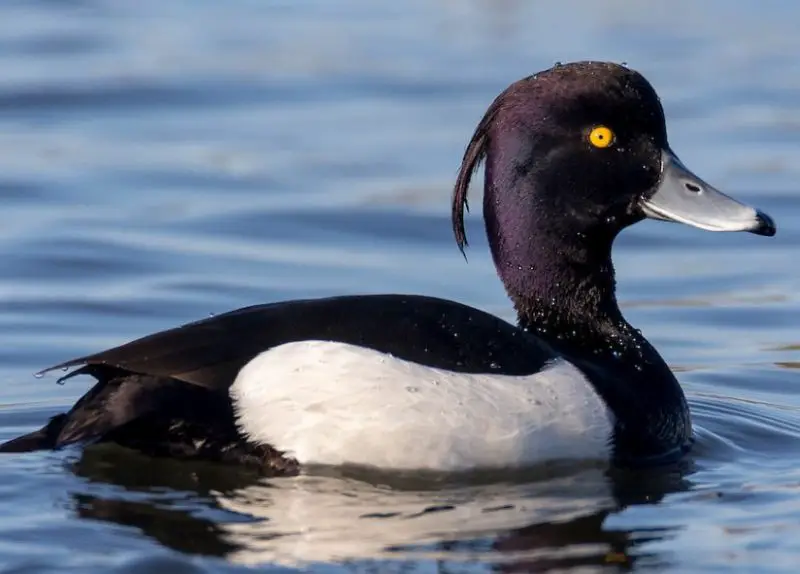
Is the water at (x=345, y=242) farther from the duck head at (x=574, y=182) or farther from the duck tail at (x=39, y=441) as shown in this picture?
the duck head at (x=574, y=182)

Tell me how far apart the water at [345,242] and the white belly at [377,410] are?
11cm

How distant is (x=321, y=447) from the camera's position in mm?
5887

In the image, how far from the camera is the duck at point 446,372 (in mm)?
5895

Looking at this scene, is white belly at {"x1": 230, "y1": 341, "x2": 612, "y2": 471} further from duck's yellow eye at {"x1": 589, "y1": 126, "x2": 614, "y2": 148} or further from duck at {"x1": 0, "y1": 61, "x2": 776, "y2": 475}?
duck's yellow eye at {"x1": 589, "y1": 126, "x2": 614, "y2": 148}

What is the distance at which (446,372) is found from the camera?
5969mm

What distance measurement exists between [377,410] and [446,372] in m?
0.25

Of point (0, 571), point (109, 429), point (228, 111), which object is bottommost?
point (0, 571)

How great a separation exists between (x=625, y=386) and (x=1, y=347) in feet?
9.51

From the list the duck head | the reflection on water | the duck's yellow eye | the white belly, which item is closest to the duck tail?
the reflection on water

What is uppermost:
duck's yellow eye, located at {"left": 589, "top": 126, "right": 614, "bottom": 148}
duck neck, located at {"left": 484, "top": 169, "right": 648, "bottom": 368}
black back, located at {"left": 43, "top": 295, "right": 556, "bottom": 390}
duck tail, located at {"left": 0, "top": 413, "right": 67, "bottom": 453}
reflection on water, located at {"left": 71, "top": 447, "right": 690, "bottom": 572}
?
duck's yellow eye, located at {"left": 589, "top": 126, "right": 614, "bottom": 148}

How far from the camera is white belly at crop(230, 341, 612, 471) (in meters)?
5.88

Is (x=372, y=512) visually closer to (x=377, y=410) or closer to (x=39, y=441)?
(x=377, y=410)

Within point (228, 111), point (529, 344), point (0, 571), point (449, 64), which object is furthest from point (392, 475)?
point (449, 64)

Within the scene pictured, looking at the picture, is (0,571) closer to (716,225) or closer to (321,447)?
(321,447)
